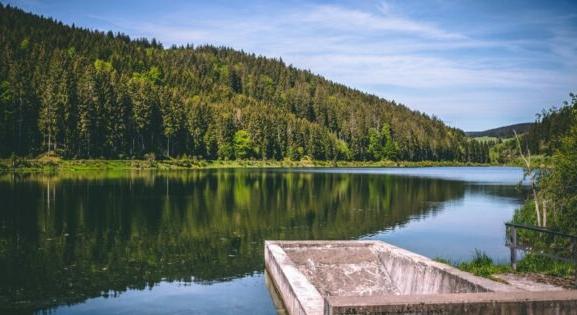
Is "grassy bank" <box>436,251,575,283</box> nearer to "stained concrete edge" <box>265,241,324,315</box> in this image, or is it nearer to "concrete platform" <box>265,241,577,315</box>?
"concrete platform" <box>265,241,577,315</box>

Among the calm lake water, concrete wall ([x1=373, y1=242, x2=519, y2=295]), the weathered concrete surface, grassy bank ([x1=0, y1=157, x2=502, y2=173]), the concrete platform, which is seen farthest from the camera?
grassy bank ([x1=0, y1=157, x2=502, y2=173])

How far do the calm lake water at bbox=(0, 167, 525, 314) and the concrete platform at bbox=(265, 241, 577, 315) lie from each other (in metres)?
1.87

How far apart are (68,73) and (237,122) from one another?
65038mm

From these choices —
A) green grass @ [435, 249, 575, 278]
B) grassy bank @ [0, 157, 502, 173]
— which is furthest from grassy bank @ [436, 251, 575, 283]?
grassy bank @ [0, 157, 502, 173]

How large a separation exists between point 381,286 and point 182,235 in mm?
16705

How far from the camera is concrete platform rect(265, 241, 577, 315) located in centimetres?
982

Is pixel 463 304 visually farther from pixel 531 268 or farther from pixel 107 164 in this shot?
pixel 107 164

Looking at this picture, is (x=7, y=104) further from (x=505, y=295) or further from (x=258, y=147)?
(x=505, y=295)

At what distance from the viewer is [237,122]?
182875 mm

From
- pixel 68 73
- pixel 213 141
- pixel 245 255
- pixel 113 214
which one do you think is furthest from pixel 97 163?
pixel 245 255

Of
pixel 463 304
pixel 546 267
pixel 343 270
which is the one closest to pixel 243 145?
pixel 343 270

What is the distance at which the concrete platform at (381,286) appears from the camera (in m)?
9.82

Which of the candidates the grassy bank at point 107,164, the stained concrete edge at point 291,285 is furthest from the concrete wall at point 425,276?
the grassy bank at point 107,164

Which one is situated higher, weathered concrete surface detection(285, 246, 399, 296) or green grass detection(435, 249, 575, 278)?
green grass detection(435, 249, 575, 278)
